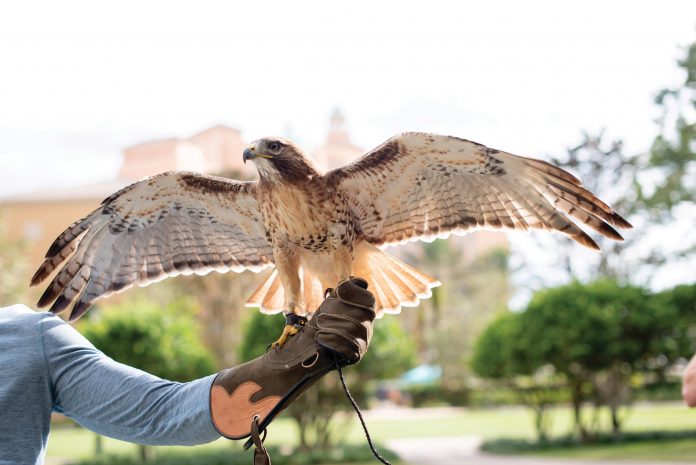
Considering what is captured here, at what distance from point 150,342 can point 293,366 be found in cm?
1252

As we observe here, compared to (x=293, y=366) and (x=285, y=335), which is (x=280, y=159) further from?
(x=293, y=366)

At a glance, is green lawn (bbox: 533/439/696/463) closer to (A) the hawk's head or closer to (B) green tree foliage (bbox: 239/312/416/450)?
(B) green tree foliage (bbox: 239/312/416/450)

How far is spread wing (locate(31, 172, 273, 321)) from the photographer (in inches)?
118

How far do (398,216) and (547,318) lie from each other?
1364 centimetres

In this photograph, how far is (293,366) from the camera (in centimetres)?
208

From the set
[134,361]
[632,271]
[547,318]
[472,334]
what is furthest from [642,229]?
[134,361]

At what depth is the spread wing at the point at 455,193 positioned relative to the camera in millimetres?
2820

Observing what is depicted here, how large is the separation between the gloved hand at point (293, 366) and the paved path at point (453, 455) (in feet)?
43.3

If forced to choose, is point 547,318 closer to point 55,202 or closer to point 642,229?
point 642,229

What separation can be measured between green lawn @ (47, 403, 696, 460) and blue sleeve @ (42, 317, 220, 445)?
1411cm

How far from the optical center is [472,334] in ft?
111

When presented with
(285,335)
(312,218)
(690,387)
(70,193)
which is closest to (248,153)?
(312,218)

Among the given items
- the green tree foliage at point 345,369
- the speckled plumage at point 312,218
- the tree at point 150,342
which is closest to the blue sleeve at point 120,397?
the speckled plumage at point 312,218

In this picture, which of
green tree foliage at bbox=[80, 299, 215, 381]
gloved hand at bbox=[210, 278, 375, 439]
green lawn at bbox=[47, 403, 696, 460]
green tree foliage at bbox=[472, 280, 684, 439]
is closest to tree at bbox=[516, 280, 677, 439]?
green tree foliage at bbox=[472, 280, 684, 439]
